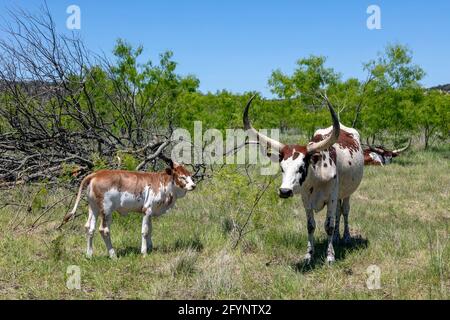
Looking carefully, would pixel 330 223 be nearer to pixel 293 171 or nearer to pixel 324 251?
pixel 324 251

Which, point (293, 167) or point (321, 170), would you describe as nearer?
point (293, 167)

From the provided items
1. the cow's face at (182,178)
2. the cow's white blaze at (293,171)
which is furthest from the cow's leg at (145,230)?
the cow's white blaze at (293,171)

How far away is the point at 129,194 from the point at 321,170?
2510 millimetres

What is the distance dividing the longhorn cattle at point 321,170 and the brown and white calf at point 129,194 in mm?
1416

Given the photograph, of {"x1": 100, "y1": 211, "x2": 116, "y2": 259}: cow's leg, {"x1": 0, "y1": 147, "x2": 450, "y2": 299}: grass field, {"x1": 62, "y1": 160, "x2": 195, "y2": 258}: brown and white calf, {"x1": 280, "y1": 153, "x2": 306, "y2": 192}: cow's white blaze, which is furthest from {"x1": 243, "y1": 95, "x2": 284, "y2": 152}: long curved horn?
{"x1": 100, "y1": 211, "x2": 116, "y2": 259}: cow's leg

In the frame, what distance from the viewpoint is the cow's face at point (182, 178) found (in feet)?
20.5

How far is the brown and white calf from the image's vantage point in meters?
5.85

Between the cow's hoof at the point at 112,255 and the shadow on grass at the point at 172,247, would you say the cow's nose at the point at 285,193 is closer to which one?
the shadow on grass at the point at 172,247

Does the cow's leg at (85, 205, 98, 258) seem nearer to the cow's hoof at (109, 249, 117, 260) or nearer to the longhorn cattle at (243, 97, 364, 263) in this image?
the cow's hoof at (109, 249, 117, 260)

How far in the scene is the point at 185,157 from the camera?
32.3ft

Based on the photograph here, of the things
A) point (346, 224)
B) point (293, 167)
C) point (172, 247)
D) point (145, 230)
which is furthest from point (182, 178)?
point (346, 224)

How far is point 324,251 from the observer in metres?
6.41

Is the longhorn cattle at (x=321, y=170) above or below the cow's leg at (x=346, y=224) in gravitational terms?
above
